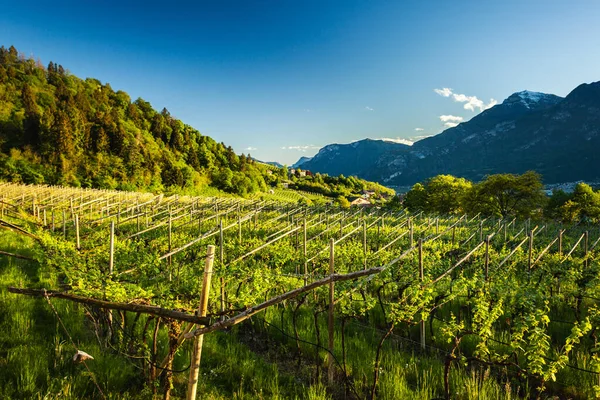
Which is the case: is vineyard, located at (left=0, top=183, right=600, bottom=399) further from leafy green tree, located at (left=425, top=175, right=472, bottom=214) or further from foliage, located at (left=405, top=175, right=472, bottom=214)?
leafy green tree, located at (left=425, top=175, right=472, bottom=214)

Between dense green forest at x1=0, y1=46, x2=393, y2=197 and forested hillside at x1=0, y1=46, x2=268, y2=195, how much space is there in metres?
0.11

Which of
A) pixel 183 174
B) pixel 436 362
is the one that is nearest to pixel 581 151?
pixel 183 174

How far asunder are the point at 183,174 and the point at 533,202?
64.9 meters

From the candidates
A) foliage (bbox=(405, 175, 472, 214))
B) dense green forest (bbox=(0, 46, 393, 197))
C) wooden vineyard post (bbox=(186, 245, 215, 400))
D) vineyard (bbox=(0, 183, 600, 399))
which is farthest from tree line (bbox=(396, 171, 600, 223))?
dense green forest (bbox=(0, 46, 393, 197))

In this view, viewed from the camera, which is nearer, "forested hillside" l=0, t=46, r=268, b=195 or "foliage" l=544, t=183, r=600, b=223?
"foliage" l=544, t=183, r=600, b=223

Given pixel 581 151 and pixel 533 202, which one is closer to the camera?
pixel 533 202

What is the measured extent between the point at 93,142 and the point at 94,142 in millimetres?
235

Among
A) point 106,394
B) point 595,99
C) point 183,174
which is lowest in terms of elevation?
point 106,394

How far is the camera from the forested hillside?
51000 millimetres

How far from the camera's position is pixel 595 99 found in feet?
647

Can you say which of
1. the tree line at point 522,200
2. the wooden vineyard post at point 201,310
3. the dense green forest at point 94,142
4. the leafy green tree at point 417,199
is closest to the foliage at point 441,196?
the leafy green tree at point 417,199

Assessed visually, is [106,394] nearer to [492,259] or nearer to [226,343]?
[226,343]

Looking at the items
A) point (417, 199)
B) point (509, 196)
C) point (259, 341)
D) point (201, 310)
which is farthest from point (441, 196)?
point (201, 310)

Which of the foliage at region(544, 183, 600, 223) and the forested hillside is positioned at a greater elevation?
the forested hillside
